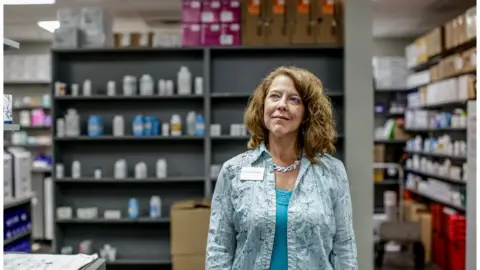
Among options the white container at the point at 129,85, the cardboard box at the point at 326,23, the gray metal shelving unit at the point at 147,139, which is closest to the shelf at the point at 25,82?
the gray metal shelving unit at the point at 147,139

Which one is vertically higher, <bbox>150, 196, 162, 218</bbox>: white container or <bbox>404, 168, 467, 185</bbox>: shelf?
<bbox>404, 168, 467, 185</bbox>: shelf

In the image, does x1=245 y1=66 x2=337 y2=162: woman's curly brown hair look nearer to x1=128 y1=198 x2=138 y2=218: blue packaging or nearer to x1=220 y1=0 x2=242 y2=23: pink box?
x1=220 y1=0 x2=242 y2=23: pink box

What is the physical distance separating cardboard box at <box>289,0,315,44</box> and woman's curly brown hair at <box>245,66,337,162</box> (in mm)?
2784

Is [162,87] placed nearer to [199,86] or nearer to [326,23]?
[199,86]

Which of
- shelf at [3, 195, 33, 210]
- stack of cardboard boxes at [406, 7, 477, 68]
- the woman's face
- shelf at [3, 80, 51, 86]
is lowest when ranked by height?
shelf at [3, 195, 33, 210]

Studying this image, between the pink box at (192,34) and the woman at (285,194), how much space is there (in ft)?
9.50

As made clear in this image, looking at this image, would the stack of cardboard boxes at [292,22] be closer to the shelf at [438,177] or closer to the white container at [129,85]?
the white container at [129,85]

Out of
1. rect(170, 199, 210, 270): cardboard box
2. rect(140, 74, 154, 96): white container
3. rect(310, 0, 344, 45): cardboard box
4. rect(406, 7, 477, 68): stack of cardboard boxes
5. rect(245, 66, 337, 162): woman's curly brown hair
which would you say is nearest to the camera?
rect(245, 66, 337, 162): woman's curly brown hair

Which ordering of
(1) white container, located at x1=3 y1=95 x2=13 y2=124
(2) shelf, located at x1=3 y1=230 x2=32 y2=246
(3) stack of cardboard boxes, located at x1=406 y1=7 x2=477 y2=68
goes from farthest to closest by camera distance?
(3) stack of cardboard boxes, located at x1=406 y1=7 x2=477 y2=68
(2) shelf, located at x1=3 y1=230 x2=32 y2=246
(1) white container, located at x1=3 y1=95 x2=13 y2=124

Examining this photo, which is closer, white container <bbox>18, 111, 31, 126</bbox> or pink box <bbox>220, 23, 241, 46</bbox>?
pink box <bbox>220, 23, 241, 46</bbox>

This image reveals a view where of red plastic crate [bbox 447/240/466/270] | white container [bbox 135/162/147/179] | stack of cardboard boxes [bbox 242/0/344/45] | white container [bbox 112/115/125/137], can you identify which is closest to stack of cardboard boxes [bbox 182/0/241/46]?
stack of cardboard boxes [bbox 242/0/344/45]

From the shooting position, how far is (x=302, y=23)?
15.3ft

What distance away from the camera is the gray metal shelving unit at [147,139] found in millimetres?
4875

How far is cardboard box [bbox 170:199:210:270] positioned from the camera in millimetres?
4359
